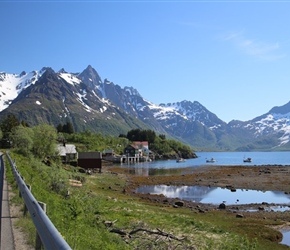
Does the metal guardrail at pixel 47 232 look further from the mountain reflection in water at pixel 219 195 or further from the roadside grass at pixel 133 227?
the mountain reflection in water at pixel 219 195

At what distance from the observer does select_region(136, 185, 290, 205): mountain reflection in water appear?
5216 centimetres

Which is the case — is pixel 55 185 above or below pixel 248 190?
above

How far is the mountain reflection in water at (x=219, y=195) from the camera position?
2053 inches

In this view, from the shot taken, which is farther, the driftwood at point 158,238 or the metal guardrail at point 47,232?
the driftwood at point 158,238

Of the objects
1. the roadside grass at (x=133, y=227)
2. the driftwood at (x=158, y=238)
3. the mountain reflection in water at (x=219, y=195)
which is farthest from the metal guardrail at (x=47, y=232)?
the mountain reflection in water at (x=219, y=195)

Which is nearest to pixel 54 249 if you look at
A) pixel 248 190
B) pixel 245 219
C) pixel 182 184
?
pixel 245 219

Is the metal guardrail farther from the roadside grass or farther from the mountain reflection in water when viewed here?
the mountain reflection in water

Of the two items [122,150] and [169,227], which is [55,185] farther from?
[122,150]

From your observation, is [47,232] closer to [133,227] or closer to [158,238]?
[158,238]

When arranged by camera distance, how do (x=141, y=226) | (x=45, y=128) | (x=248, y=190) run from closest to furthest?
1. (x=141, y=226)
2. (x=248, y=190)
3. (x=45, y=128)

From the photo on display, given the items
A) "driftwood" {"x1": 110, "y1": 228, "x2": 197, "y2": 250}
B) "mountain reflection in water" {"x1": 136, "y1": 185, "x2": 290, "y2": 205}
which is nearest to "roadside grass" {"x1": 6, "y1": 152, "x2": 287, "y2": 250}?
"driftwood" {"x1": 110, "y1": 228, "x2": 197, "y2": 250}

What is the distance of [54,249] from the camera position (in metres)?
5.70

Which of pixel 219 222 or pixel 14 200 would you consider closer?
pixel 14 200

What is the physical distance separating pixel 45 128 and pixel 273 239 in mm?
52069
